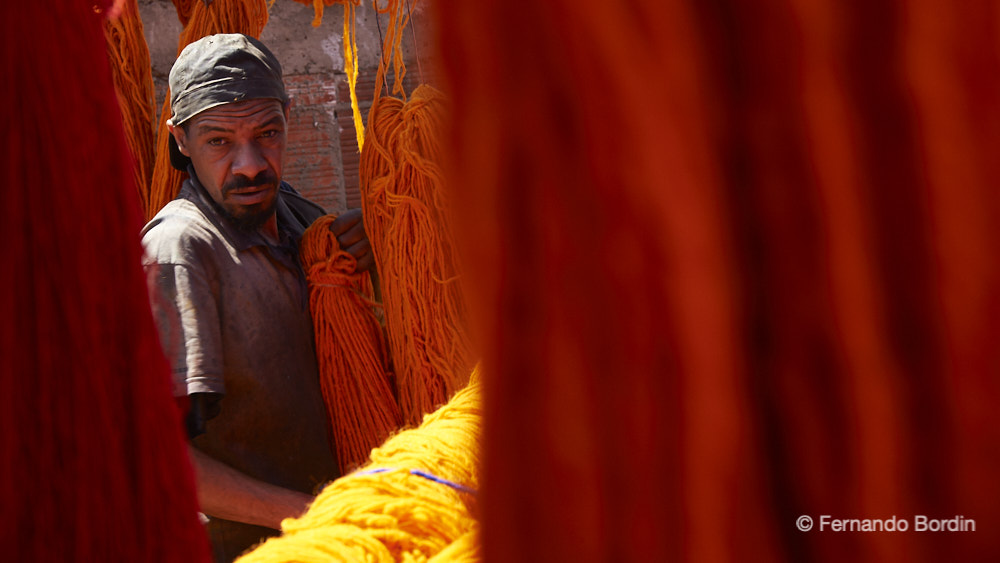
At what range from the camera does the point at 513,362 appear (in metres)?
0.14

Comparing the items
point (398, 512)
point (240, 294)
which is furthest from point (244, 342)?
point (398, 512)

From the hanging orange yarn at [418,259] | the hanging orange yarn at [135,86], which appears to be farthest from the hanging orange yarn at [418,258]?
the hanging orange yarn at [135,86]

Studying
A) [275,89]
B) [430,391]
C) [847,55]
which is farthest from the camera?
[275,89]

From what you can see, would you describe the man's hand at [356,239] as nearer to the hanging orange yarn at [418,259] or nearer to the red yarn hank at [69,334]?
the hanging orange yarn at [418,259]

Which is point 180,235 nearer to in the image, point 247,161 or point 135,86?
point 247,161

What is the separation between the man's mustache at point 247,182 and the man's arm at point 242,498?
0.47 meters

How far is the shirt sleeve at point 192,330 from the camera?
1.17m

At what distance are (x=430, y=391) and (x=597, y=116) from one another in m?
1.10

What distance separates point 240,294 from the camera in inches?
51.4

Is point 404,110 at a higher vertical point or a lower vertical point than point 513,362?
higher

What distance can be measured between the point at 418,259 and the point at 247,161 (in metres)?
0.40

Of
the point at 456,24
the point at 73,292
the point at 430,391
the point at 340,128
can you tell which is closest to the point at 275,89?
the point at 430,391

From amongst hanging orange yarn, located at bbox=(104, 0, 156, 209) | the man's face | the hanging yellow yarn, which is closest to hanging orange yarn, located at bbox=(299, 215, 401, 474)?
the man's face

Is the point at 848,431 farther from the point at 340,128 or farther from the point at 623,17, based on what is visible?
the point at 340,128
